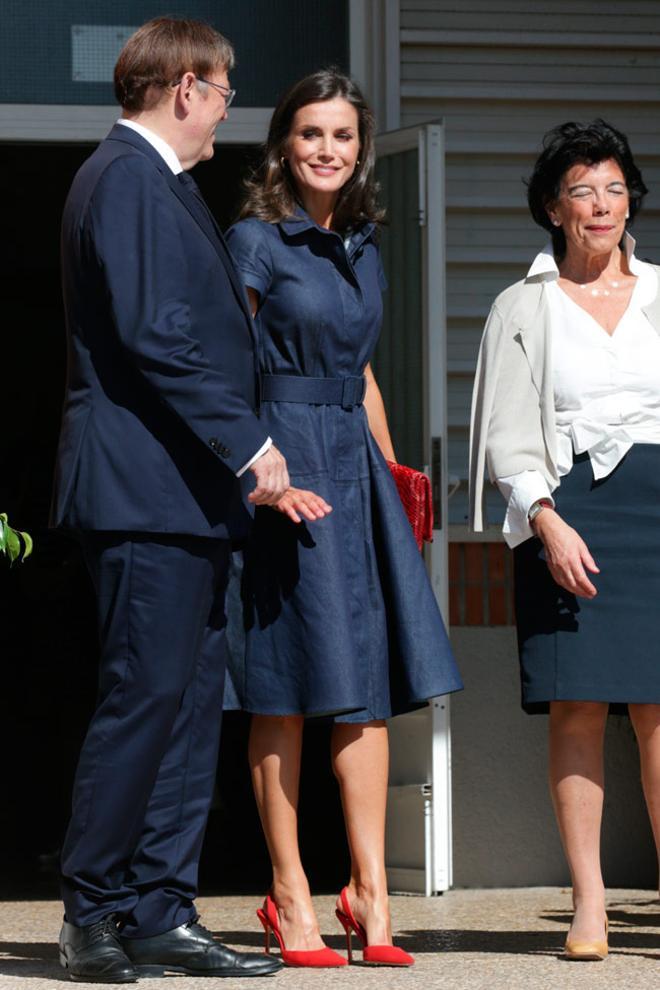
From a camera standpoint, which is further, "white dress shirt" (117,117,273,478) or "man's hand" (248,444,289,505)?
"white dress shirt" (117,117,273,478)

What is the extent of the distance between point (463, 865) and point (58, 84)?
2.94 meters

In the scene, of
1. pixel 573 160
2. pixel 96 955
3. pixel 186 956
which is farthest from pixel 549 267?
pixel 96 955

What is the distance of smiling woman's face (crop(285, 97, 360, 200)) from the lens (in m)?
4.12

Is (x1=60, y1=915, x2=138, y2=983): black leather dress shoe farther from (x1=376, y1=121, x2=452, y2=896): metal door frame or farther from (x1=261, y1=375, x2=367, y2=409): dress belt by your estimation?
Result: (x1=376, y1=121, x2=452, y2=896): metal door frame

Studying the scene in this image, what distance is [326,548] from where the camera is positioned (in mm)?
3977

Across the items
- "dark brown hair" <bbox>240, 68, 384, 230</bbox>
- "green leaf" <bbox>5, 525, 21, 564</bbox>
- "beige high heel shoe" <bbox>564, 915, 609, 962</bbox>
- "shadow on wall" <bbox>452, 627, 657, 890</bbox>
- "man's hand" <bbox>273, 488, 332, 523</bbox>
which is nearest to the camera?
"green leaf" <bbox>5, 525, 21, 564</bbox>

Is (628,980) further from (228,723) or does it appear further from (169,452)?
(228,723)

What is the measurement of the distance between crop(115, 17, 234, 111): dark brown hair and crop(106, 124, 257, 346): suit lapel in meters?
0.08

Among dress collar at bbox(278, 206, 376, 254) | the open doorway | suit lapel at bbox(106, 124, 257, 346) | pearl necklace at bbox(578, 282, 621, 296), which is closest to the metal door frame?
the open doorway

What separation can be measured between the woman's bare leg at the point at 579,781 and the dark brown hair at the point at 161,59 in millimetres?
1690

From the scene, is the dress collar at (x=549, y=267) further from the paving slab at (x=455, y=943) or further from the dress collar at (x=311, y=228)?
the paving slab at (x=455, y=943)

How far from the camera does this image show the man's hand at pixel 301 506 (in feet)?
12.4

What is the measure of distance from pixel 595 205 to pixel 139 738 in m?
1.73

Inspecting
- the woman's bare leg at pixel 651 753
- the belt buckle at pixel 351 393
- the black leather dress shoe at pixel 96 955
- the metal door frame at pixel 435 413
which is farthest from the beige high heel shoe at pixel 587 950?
the metal door frame at pixel 435 413
